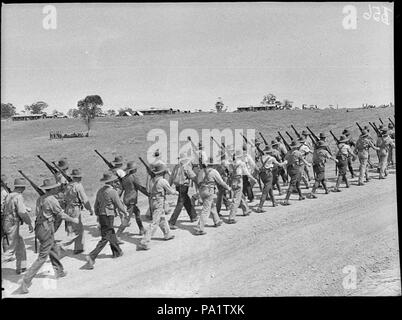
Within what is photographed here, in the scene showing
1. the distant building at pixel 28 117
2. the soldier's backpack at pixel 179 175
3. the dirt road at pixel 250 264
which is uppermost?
the distant building at pixel 28 117

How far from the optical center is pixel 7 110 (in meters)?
9.82

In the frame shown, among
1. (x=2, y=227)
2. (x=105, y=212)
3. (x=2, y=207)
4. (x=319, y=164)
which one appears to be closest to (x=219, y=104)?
(x=105, y=212)

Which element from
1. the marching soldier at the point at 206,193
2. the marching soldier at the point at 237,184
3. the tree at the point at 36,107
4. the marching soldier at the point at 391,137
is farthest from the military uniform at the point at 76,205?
the marching soldier at the point at 391,137

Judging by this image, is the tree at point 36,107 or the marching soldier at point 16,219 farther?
the tree at point 36,107

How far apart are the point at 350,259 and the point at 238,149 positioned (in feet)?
13.0

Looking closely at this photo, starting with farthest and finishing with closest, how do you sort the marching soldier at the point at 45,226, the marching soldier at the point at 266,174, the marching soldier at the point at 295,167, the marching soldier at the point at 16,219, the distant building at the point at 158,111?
the marching soldier at the point at 295,167
the marching soldier at the point at 266,174
the distant building at the point at 158,111
the marching soldier at the point at 16,219
the marching soldier at the point at 45,226

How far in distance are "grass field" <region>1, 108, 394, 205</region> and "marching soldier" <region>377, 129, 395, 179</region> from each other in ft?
2.23

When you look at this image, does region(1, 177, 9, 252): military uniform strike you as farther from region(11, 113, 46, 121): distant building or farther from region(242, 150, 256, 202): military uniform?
region(242, 150, 256, 202): military uniform

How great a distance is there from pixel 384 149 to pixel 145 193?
801 centimetres

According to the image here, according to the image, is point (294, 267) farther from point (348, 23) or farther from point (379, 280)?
point (348, 23)

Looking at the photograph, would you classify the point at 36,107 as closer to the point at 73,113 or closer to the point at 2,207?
the point at 73,113

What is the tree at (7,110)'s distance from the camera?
380 inches

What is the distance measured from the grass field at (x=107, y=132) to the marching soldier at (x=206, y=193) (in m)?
1.25

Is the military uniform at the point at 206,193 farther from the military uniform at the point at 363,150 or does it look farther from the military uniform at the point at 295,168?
the military uniform at the point at 363,150
